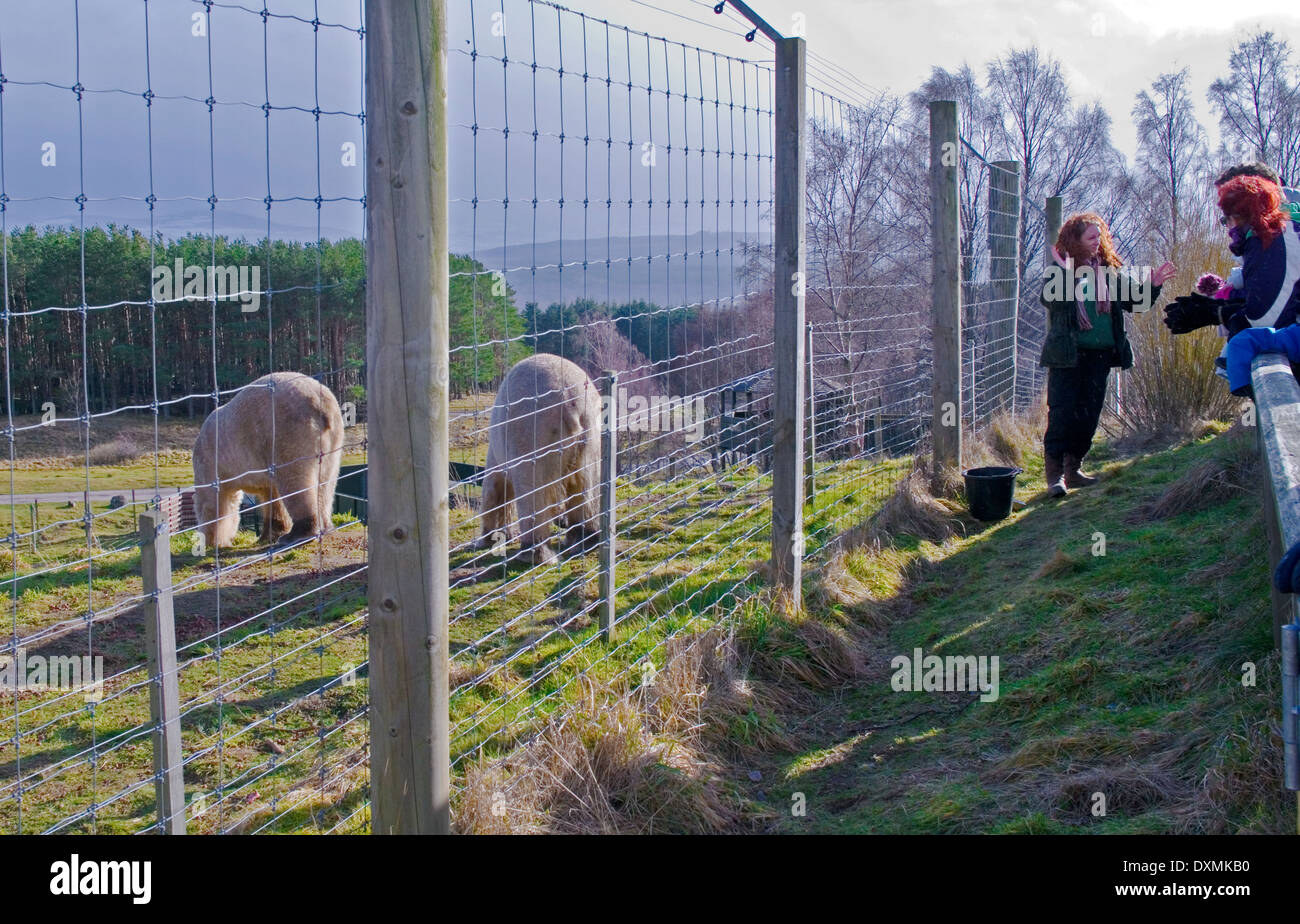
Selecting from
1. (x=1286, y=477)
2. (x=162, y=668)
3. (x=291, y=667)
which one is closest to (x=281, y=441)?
(x=291, y=667)

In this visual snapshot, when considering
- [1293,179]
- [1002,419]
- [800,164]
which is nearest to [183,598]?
[800,164]

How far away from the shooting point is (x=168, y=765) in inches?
124

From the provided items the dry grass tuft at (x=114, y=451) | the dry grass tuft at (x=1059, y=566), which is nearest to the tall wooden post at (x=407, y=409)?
the dry grass tuft at (x=1059, y=566)

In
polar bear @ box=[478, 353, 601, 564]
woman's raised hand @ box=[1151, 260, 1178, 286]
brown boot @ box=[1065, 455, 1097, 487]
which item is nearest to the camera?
woman's raised hand @ box=[1151, 260, 1178, 286]

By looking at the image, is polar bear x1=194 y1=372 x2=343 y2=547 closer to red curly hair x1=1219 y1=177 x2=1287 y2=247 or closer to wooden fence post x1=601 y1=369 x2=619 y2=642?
wooden fence post x1=601 y1=369 x2=619 y2=642

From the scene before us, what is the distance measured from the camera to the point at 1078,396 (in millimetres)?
7875

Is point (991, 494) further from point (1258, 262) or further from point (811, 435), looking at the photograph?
point (1258, 262)

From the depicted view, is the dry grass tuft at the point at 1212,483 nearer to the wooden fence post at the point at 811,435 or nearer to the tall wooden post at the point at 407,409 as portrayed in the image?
the wooden fence post at the point at 811,435

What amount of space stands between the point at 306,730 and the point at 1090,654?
138 inches

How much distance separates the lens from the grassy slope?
3410mm

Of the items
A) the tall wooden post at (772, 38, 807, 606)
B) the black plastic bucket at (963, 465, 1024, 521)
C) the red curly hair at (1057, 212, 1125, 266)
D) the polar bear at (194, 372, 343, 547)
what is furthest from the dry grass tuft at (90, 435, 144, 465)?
the red curly hair at (1057, 212, 1125, 266)

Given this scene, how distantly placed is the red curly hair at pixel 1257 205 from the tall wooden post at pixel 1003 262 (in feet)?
19.7

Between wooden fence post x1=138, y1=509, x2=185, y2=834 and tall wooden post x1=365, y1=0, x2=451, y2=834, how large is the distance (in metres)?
0.75

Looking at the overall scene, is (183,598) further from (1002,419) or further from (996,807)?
(1002,419)
